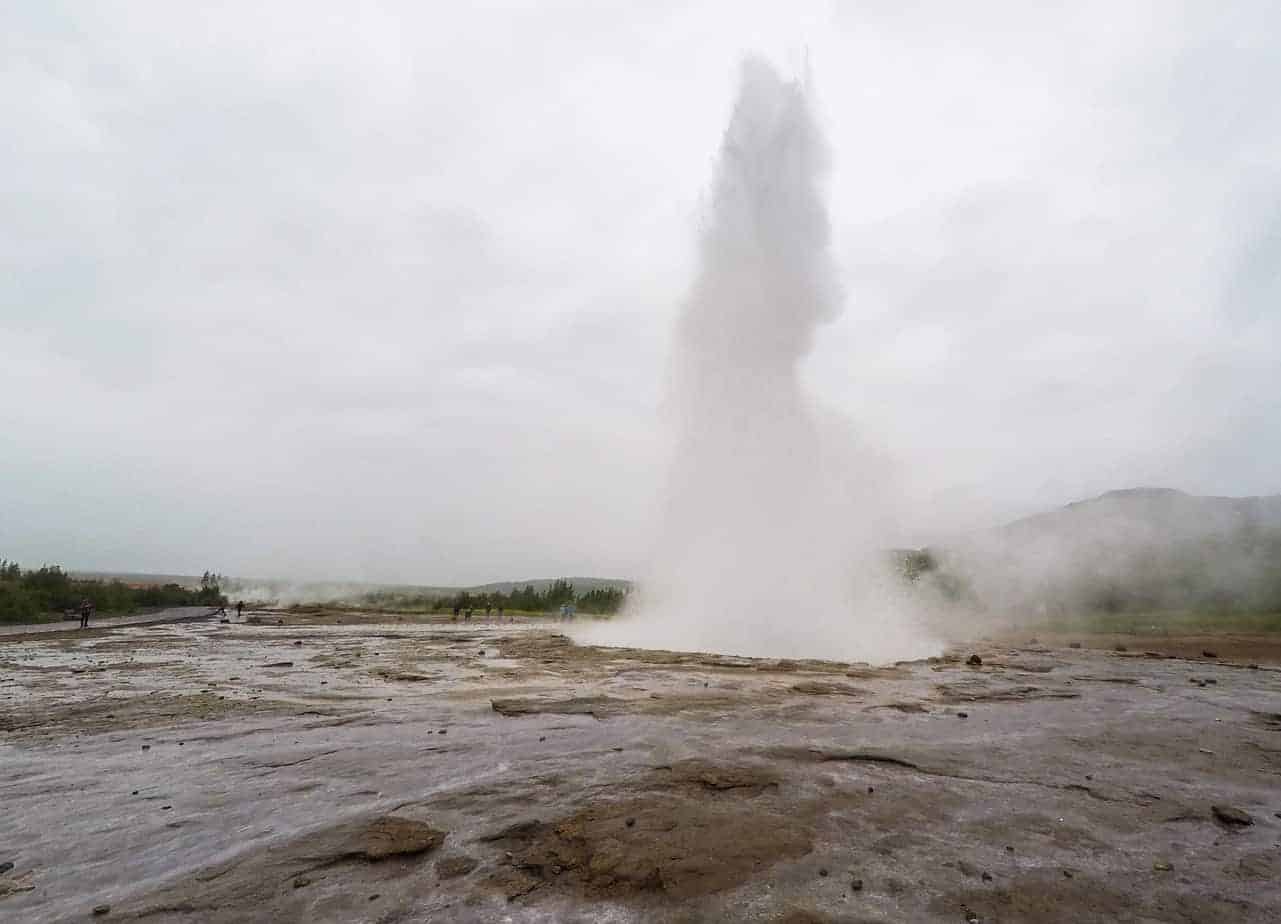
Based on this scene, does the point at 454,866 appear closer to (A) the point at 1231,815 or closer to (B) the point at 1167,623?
(A) the point at 1231,815

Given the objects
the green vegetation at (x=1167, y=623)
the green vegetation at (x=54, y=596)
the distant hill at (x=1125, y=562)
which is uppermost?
the distant hill at (x=1125, y=562)

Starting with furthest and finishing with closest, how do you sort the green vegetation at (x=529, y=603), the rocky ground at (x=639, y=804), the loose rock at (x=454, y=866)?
the green vegetation at (x=529, y=603) < the loose rock at (x=454, y=866) < the rocky ground at (x=639, y=804)

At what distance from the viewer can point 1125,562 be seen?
56.0 metres

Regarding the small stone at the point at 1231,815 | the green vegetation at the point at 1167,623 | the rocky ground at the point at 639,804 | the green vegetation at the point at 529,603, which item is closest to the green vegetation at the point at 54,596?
the green vegetation at the point at 529,603

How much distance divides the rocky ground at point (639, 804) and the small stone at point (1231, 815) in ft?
0.09

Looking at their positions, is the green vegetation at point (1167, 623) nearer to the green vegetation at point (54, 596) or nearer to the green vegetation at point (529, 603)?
the green vegetation at point (529, 603)

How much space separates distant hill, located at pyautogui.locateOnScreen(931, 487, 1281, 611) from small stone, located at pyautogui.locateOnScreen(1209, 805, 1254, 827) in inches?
1905

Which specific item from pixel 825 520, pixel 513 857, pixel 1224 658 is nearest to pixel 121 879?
pixel 513 857

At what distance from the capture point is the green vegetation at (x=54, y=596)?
4034 centimetres

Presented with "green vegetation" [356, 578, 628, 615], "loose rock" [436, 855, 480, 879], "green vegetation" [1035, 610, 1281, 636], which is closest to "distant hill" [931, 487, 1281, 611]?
"green vegetation" [1035, 610, 1281, 636]

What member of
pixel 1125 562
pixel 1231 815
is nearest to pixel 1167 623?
pixel 1125 562

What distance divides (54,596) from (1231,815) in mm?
64513

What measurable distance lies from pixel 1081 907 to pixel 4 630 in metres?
47.2

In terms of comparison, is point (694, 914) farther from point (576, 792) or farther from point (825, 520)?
point (825, 520)
